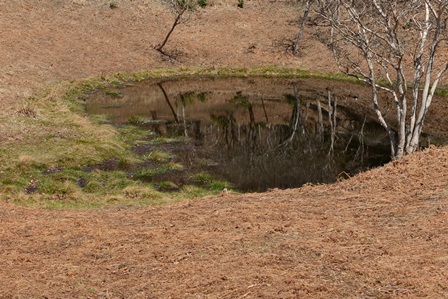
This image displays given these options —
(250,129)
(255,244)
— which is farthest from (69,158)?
(255,244)

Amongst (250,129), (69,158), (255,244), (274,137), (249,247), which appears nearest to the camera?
(249,247)

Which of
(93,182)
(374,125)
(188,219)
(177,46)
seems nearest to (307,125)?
(374,125)

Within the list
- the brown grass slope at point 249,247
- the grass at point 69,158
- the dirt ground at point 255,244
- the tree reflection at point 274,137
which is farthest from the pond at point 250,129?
the brown grass slope at point 249,247

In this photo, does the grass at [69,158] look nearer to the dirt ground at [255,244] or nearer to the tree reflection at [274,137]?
the tree reflection at [274,137]

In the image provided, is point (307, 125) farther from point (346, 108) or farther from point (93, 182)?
point (93, 182)

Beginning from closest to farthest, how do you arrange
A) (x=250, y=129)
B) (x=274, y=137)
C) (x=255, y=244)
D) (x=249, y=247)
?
1. (x=249, y=247)
2. (x=255, y=244)
3. (x=274, y=137)
4. (x=250, y=129)

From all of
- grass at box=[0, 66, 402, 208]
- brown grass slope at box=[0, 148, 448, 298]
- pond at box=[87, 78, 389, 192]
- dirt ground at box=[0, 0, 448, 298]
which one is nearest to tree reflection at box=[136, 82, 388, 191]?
pond at box=[87, 78, 389, 192]

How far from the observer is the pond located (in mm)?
27125

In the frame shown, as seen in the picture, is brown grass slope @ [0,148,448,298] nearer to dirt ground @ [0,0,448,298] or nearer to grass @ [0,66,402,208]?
dirt ground @ [0,0,448,298]

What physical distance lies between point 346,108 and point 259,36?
27.4 metres

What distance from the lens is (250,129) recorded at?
3641 centimetres

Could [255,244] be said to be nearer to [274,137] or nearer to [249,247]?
[249,247]

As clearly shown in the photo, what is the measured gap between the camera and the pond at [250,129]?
2712cm

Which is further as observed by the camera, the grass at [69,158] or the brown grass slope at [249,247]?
the grass at [69,158]
